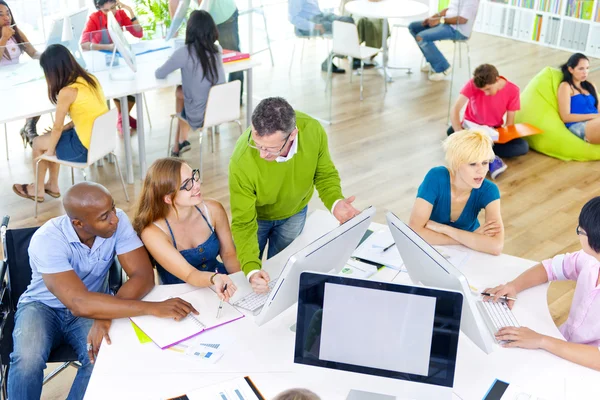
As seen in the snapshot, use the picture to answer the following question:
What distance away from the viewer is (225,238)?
3184 mm

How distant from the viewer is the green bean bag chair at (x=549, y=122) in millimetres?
5973

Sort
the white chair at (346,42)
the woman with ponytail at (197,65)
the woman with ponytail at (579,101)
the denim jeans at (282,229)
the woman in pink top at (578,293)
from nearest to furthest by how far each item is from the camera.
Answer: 1. the woman in pink top at (578,293)
2. the denim jeans at (282,229)
3. the woman with ponytail at (197,65)
4. the woman with ponytail at (579,101)
5. the white chair at (346,42)

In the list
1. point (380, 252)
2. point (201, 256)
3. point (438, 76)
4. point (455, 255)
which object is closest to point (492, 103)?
point (438, 76)

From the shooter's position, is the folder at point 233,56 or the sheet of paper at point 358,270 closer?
the sheet of paper at point 358,270

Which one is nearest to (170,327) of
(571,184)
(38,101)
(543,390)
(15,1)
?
(543,390)

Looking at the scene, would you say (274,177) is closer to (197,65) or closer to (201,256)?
(201,256)

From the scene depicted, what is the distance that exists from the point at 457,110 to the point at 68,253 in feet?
13.4

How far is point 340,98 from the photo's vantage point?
23.8 feet

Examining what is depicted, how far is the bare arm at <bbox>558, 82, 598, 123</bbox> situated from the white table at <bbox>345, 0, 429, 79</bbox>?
179 cm

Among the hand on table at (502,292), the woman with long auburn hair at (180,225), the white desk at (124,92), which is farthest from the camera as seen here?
Answer: the white desk at (124,92)

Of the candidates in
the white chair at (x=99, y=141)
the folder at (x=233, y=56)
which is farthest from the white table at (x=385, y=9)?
the white chair at (x=99, y=141)

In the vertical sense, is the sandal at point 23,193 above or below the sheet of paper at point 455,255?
below

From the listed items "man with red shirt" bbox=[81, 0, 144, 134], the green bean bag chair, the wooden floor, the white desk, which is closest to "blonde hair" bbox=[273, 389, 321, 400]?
the wooden floor

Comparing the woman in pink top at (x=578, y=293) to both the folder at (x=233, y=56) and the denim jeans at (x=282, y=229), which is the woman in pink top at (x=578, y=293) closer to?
the denim jeans at (x=282, y=229)
